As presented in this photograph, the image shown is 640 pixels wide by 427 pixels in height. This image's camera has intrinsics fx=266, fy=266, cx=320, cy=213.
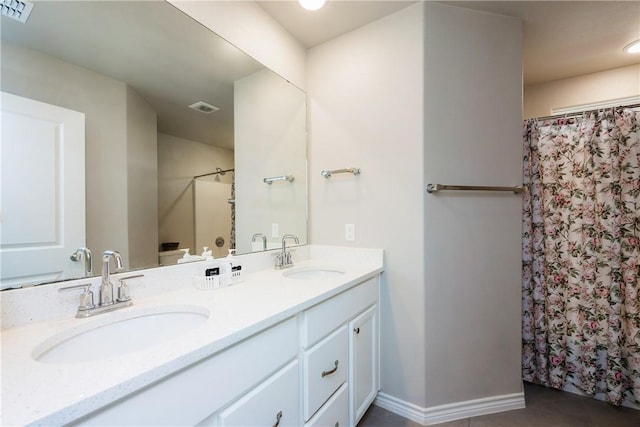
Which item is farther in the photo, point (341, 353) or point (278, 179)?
point (278, 179)

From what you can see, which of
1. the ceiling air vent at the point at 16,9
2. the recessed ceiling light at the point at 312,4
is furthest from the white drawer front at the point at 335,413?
the recessed ceiling light at the point at 312,4

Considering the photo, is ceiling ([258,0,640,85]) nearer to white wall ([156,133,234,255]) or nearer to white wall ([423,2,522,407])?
white wall ([423,2,522,407])

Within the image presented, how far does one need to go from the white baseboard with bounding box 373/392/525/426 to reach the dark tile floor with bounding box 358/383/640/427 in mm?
21

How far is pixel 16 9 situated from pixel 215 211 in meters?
0.91

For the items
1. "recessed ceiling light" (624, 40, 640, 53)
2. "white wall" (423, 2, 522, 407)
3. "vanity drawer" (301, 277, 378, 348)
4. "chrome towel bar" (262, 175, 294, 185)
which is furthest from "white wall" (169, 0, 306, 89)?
"recessed ceiling light" (624, 40, 640, 53)

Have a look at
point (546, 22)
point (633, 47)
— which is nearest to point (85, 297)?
point (546, 22)

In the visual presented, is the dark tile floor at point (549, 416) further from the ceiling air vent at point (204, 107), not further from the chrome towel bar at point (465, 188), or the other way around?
the ceiling air vent at point (204, 107)

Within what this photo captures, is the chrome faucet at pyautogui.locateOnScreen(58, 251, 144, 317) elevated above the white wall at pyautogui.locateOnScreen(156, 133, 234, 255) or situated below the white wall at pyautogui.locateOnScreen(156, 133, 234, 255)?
below

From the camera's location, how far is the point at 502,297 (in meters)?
1.60

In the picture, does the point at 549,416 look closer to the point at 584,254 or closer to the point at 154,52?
the point at 584,254

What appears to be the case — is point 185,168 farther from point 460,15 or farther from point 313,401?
point 460,15

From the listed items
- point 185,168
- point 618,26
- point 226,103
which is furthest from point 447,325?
point 618,26

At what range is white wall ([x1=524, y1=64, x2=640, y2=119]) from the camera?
211cm

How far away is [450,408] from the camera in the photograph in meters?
1.51
